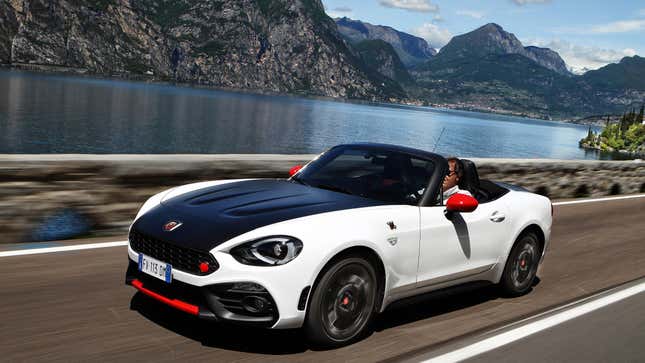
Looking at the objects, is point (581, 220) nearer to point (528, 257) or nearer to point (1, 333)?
point (528, 257)

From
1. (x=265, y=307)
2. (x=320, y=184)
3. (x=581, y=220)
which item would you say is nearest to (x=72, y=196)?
(x=320, y=184)

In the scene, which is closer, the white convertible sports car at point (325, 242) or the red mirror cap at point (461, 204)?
the white convertible sports car at point (325, 242)

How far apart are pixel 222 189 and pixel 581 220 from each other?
7.82 metres

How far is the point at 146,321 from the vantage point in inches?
168

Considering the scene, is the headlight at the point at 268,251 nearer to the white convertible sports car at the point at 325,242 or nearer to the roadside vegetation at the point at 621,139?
the white convertible sports car at the point at 325,242

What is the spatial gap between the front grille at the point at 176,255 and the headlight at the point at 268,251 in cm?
16

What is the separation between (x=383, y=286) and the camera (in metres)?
4.20

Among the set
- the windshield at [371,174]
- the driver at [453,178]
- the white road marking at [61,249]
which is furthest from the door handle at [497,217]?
the white road marking at [61,249]

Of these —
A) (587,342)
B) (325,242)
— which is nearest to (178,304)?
(325,242)

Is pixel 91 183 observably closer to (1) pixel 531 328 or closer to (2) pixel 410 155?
(2) pixel 410 155

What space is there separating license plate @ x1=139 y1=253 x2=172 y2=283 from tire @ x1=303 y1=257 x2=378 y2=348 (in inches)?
32.6

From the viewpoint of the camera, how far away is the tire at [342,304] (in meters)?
3.80

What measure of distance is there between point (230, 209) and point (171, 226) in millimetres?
379

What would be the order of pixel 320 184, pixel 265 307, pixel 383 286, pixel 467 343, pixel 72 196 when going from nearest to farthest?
pixel 265 307 < pixel 383 286 < pixel 467 343 < pixel 320 184 < pixel 72 196
